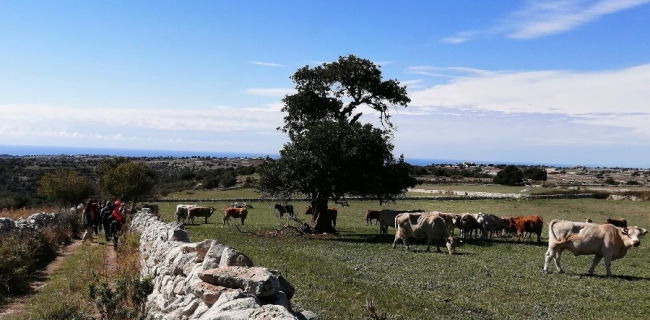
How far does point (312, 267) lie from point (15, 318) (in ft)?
27.8

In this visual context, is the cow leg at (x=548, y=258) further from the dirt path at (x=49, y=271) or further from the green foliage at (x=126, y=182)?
the green foliage at (x=126, y=182)

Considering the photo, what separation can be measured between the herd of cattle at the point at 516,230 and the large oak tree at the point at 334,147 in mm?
2383

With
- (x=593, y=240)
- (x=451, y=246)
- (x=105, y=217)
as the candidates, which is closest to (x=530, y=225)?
(x=451, y=246)

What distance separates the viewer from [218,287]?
8344 millimetres

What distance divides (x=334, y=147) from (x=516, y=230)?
11856mm

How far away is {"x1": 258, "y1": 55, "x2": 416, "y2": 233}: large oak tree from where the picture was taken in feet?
107

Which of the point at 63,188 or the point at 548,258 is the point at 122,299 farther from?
the point at 63,188

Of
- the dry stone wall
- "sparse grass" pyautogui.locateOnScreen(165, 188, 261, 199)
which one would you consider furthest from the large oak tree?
"sparse grass" pyautogui.locateOnScreen(165, 188, 261, 199)

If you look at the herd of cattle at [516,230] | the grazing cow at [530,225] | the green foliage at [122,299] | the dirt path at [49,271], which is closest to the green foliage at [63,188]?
the herd of cattle at [516,230]

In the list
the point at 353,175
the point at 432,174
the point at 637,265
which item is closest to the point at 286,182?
the point at 353,175

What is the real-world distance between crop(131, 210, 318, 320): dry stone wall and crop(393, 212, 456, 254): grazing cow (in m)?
15.9

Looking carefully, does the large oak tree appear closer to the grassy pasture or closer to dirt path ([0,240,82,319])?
the grassy pasture

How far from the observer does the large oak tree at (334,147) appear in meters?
32.5

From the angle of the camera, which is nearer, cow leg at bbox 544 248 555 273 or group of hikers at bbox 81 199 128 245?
cow leg at bbox 544 248 555 273
